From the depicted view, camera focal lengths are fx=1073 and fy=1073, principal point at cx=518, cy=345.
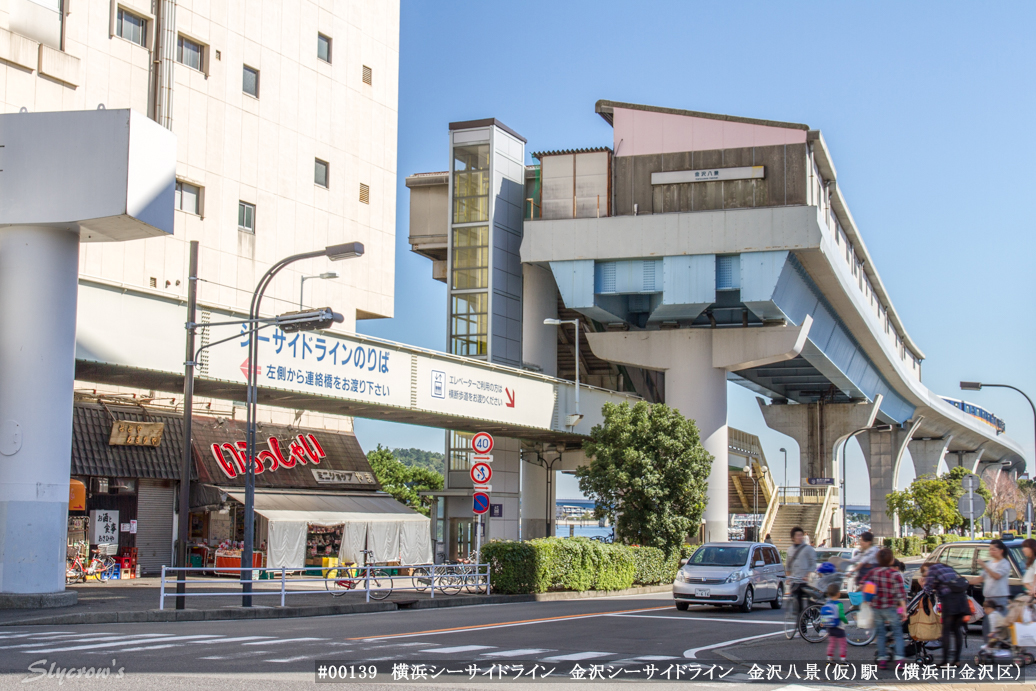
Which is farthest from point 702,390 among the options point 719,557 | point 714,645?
point 714,645

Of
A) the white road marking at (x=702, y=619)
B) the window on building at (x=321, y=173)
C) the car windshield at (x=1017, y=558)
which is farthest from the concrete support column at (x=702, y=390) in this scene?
the car windshield at (x=1017, y=558)

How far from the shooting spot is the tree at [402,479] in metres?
99.2

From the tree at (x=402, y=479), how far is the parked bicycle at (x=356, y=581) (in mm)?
62316

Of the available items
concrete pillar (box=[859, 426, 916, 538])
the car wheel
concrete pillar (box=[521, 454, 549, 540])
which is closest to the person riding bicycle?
the car wheel

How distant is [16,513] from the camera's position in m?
21.8

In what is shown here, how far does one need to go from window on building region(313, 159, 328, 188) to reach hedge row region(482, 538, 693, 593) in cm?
1848

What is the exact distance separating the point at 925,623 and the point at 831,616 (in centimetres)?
115

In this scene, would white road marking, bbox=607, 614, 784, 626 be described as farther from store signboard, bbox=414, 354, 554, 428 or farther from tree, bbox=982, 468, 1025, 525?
tree, bbox=982, 468, 1025, 525

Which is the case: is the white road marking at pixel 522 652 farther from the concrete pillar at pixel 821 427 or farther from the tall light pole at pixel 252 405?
the concrete pillar at pixel 821 427

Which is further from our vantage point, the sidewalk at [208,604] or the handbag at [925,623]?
the sidewalk at [208,604]

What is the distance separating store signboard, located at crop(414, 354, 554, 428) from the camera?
3538cm

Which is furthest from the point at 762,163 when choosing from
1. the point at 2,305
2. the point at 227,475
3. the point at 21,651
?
the point at 21,651

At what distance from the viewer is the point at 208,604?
23.8m

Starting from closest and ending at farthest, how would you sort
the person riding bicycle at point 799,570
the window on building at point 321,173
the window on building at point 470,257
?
the person riding bicycle at point 799,570
the window on building at point 321,173
the window on building at point 470,257
